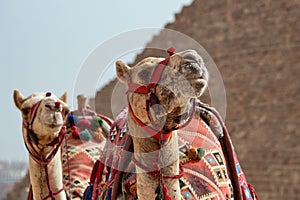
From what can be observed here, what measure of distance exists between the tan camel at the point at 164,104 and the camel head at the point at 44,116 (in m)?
1.66

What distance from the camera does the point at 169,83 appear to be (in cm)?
445

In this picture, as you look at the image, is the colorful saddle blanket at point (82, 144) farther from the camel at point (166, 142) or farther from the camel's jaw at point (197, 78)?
the camel's jaw at point (197, 78)

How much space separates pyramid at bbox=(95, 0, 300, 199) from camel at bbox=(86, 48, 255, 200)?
982 inches

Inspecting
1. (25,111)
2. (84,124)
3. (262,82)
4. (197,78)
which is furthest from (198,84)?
(262,82)

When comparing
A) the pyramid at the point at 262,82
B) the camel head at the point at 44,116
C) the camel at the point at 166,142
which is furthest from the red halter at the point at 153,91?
the pyramid at the point at 262,82

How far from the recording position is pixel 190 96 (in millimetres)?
4402

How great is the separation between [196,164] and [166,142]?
0.64m

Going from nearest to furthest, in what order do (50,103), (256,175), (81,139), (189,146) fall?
(189,146)
(50,103)
(81,139)
(256,175)

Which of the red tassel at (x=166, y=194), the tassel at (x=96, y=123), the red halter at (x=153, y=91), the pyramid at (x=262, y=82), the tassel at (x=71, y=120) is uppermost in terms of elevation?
the pyramid at (x=262, y=82)

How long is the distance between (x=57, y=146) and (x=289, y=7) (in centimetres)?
2922

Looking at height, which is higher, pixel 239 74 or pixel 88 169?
pixel 239 74

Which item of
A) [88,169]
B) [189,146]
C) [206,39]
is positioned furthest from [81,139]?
[206,39]

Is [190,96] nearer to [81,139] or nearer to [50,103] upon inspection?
[50,103]

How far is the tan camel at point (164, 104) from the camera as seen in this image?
4375 mm
